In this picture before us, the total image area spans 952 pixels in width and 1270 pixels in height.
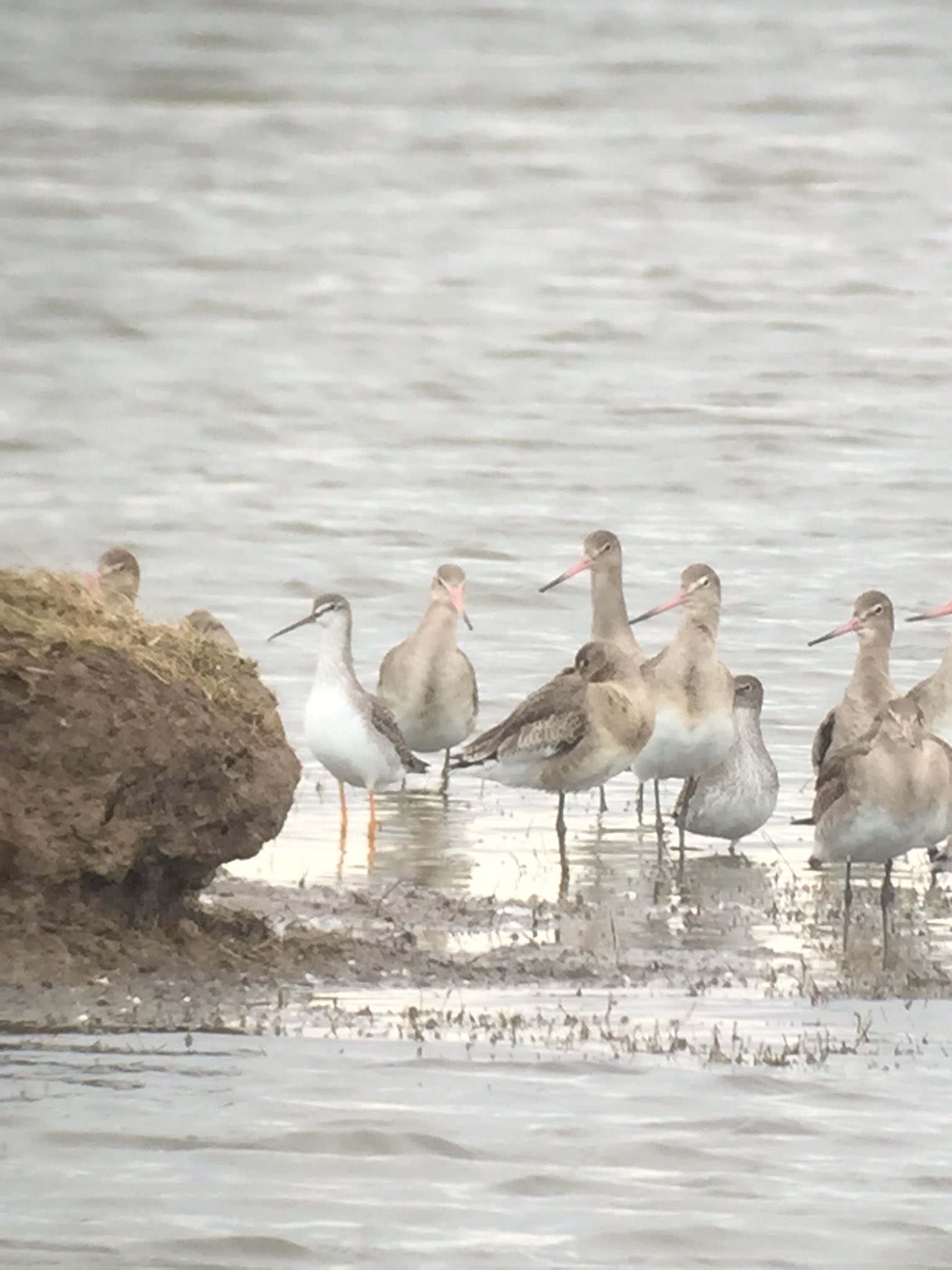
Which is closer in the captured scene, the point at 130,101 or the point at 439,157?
the point at 439,157

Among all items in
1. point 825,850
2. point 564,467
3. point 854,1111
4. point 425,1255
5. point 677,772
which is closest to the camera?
point 425,1255

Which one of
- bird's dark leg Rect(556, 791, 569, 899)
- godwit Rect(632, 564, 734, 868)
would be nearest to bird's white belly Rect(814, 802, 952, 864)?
bird's dark leg Rect(556, 791, 569, 899)

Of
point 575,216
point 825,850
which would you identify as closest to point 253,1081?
point 825,850

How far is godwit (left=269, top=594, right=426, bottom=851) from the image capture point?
12906mm

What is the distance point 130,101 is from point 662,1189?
45.5 metres

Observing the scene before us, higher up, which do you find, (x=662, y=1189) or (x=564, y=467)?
(x=564, y=467)

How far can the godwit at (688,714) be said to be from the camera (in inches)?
488

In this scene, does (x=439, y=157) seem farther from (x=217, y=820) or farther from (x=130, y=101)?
(x=217, y=820)

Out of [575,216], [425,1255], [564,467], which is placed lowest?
[425,1255]

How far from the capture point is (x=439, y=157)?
46469mm

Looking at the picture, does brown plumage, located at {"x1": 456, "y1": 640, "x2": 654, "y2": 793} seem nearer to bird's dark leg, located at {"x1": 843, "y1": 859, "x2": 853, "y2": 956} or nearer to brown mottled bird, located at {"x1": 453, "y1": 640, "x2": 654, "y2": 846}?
brown mottled bird, located at {"x1": 453, "y1": 640, "x2": 654, "y2": 846}

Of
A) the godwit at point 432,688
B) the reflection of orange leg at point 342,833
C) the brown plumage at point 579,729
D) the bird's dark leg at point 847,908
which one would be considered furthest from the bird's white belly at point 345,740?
the bird's dark leg at point 847,908

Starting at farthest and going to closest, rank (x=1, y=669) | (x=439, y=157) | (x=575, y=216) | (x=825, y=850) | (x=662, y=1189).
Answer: (x=439, y=157), (x=575, y=216), (x=825, y=850), (x=1, y=669), (x=662, y=1189)

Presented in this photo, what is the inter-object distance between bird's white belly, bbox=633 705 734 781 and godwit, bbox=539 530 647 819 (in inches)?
42.8
